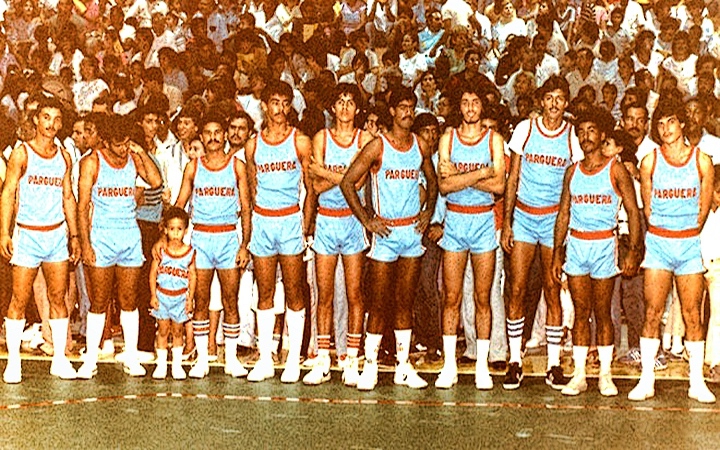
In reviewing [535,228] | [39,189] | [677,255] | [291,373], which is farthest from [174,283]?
[677,255]

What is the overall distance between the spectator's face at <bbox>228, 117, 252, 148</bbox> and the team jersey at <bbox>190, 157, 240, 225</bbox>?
1.58 feet

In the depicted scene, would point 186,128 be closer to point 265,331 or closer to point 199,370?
point 265,331

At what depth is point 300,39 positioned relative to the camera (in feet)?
37.7

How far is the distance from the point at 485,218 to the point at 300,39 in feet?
10.9

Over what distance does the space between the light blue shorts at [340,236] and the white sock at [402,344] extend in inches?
24.4

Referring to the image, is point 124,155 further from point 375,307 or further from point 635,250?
point 635,250

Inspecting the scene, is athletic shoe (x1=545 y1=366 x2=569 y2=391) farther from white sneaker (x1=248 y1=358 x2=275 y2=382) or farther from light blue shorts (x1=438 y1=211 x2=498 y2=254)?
white sneaker (x1=248 y1=358 x2=275 y2=382)

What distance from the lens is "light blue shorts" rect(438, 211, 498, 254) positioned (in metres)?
8.82

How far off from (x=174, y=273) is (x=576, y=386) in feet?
9.06

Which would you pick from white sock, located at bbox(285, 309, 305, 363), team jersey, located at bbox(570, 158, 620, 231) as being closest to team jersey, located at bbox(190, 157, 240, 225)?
white sock, located at bbox(285, 309, 305, 363)

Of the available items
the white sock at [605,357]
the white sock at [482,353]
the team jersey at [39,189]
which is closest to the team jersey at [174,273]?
the team jersey at [39,189]

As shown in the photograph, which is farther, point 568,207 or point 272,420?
point 568,207

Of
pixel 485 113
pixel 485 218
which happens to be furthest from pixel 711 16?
pixel 485 218

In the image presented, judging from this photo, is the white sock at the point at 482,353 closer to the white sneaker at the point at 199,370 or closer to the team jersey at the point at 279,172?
the team jersey at the point at 279,172
